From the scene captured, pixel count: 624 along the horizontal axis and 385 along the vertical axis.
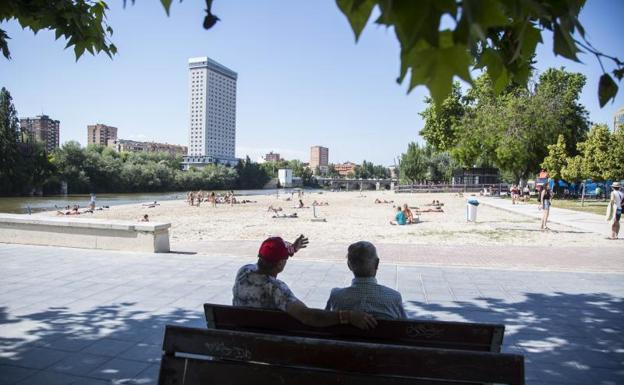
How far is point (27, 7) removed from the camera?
3.19 m

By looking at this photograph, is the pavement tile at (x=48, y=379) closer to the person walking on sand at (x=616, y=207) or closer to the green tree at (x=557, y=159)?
the person walking on sand at (x=616, y=207)

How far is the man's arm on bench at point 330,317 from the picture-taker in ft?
7.66

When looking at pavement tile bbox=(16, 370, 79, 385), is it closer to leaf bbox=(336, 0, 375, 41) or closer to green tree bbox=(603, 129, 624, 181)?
leaf bbox=(336, 0, 375, 41)

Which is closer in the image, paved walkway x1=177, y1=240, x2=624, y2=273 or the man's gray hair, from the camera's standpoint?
the man's gray hair

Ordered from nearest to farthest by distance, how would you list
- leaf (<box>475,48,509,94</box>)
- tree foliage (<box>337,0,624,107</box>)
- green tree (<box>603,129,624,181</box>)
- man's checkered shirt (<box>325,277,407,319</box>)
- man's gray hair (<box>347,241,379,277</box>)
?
tree foliage (<box>337,0,624,107</box>) → leaf (<box>475,48,509,94</box>) → man's checkered shirt (<box>325,277,407,319</box>) → man's gray hair (<box>347,241,379,277</box>) → green tree (<box>603,129,624,181</box>)

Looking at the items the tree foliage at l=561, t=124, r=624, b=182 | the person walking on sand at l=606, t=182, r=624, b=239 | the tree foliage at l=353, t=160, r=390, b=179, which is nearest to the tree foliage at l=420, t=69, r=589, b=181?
the tree foliage at l=561, t=124, r=624, b=182

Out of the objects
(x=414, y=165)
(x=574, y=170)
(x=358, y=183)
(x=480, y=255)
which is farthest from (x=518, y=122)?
(x=358, y=183)

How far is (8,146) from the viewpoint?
69.8m

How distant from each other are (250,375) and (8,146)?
84653mm

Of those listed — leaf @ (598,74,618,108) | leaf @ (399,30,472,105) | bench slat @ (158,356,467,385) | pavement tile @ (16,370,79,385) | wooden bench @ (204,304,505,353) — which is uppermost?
leaf @ (598,74,618,108)

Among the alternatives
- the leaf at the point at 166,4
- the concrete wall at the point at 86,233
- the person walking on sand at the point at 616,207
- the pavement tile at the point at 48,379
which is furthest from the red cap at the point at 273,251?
the person walking on sand at the point at 616,207

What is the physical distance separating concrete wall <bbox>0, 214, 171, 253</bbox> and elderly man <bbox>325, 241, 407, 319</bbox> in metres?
7.72

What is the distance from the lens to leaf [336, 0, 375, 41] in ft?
3.81

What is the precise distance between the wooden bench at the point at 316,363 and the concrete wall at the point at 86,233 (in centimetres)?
808
